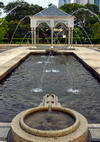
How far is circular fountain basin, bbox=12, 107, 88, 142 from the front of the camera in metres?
3.03

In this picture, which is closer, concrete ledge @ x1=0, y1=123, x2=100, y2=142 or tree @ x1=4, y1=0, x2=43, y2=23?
concrete ledge @ x1=0, y1=123, x2=100, y2=142

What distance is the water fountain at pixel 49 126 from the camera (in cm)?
303

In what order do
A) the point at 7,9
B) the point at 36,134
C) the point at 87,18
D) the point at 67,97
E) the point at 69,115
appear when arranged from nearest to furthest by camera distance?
the point at 36,134 → the point at 69,115 → the point at 67,97 → the point at 87,18 → the point at 7,9

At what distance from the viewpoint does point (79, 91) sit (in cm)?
768

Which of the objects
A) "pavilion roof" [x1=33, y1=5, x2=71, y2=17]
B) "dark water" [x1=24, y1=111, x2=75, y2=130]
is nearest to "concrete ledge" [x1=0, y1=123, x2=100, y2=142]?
"dark water" [x1=24, y1=111, x2=75, y2=130]

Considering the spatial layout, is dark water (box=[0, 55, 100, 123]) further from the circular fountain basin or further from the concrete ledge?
the circular fountain basin

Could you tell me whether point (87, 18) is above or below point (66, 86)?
above

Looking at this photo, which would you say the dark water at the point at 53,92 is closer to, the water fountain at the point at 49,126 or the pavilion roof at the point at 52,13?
the water fountain at the point at 49,126

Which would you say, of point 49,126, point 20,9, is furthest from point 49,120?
point 20,9

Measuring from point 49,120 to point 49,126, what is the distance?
216mm

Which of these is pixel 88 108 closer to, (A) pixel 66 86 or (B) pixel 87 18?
(A) pixel 66 86

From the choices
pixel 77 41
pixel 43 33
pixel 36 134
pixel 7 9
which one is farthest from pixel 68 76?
pixel 7 9

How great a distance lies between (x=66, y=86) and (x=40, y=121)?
191 inches

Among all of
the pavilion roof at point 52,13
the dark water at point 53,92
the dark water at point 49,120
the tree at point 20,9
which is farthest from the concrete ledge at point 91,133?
the tree at point 20,9
